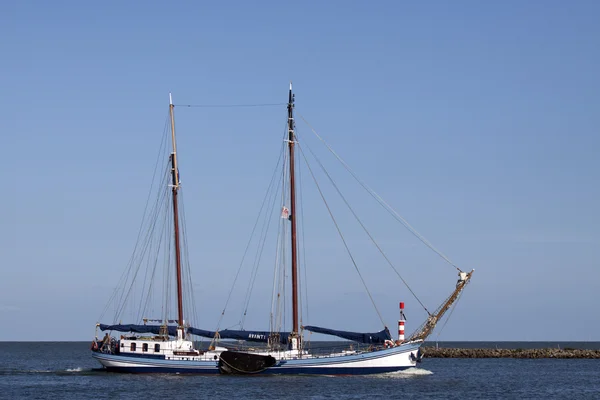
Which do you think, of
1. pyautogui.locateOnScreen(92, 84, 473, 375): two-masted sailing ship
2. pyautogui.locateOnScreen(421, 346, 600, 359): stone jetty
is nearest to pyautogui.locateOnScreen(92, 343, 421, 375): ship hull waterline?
pyautogui.locateOnScreen(92, 84, 473, 375): two-masted sailing ship

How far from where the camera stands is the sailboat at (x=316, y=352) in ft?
249

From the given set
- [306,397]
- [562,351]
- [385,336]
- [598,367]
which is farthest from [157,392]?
[562,351]

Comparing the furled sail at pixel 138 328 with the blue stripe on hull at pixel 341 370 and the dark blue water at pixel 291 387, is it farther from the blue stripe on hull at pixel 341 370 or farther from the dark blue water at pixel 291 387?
the blue stripe on hull at pixel 341 370

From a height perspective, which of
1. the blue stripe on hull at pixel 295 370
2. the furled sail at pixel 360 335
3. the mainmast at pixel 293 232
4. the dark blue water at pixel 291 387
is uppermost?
the mainmast at pixel 293 232

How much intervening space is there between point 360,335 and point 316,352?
4925 millimetres

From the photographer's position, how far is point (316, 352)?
8106 cm

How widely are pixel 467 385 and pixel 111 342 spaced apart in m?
31.6

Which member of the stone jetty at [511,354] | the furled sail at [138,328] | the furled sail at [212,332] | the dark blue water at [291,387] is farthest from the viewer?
the stone jetty at [511,354]

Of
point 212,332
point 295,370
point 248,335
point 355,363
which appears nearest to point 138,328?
point 212,332

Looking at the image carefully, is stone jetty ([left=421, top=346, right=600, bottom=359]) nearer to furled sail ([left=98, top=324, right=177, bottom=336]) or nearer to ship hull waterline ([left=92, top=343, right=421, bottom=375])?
furled sail ([left=98, top=324, right=177, bottom=336])

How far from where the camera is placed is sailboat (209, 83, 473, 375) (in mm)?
75938

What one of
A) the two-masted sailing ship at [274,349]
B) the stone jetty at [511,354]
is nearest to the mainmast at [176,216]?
the two-masted sailing ship at [274,349]

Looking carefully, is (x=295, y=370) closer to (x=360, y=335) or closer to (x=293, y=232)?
(x=360, y=335)

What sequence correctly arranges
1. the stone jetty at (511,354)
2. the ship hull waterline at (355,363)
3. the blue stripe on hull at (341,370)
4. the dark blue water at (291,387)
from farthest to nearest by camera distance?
the stone jetty at (511,354), the blue stripe on hull at (341,370), the ship hull waterline at (355,363), the dark blue water at (291,387)
